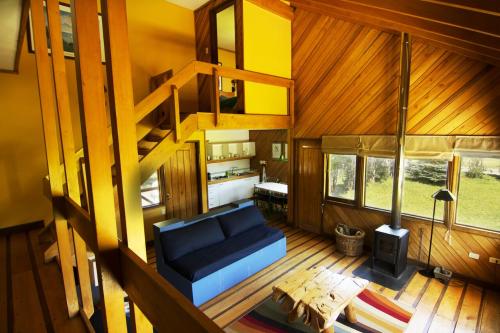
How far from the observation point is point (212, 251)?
3949mm

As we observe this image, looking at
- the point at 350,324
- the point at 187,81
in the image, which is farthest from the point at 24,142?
the point at 350,324

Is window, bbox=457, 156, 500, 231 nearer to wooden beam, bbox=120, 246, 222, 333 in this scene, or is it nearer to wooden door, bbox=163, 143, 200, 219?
wooden beam, bbox=120, 246, 222, 333

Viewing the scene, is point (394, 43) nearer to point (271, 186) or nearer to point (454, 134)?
point (454, 134)

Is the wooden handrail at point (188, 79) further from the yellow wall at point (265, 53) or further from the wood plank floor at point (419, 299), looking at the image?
the wood plank floor at point (419, 299)

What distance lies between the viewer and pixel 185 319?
766mm

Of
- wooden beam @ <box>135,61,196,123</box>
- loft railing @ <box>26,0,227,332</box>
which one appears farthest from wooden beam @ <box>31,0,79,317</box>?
wooden beam @ <box>135,61,196,123</box>

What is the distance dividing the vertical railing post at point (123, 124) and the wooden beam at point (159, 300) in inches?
3.8

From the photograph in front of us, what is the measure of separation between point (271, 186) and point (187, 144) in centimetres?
285

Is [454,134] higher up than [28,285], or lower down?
higher up

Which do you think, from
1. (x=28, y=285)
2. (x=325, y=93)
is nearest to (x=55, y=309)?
→ (x=28, y=285)

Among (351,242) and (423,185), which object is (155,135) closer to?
(351,242)

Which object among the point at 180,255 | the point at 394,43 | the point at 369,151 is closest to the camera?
the point at 180,255

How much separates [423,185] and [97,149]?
16.0ft

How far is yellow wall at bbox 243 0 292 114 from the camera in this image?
479 cm
